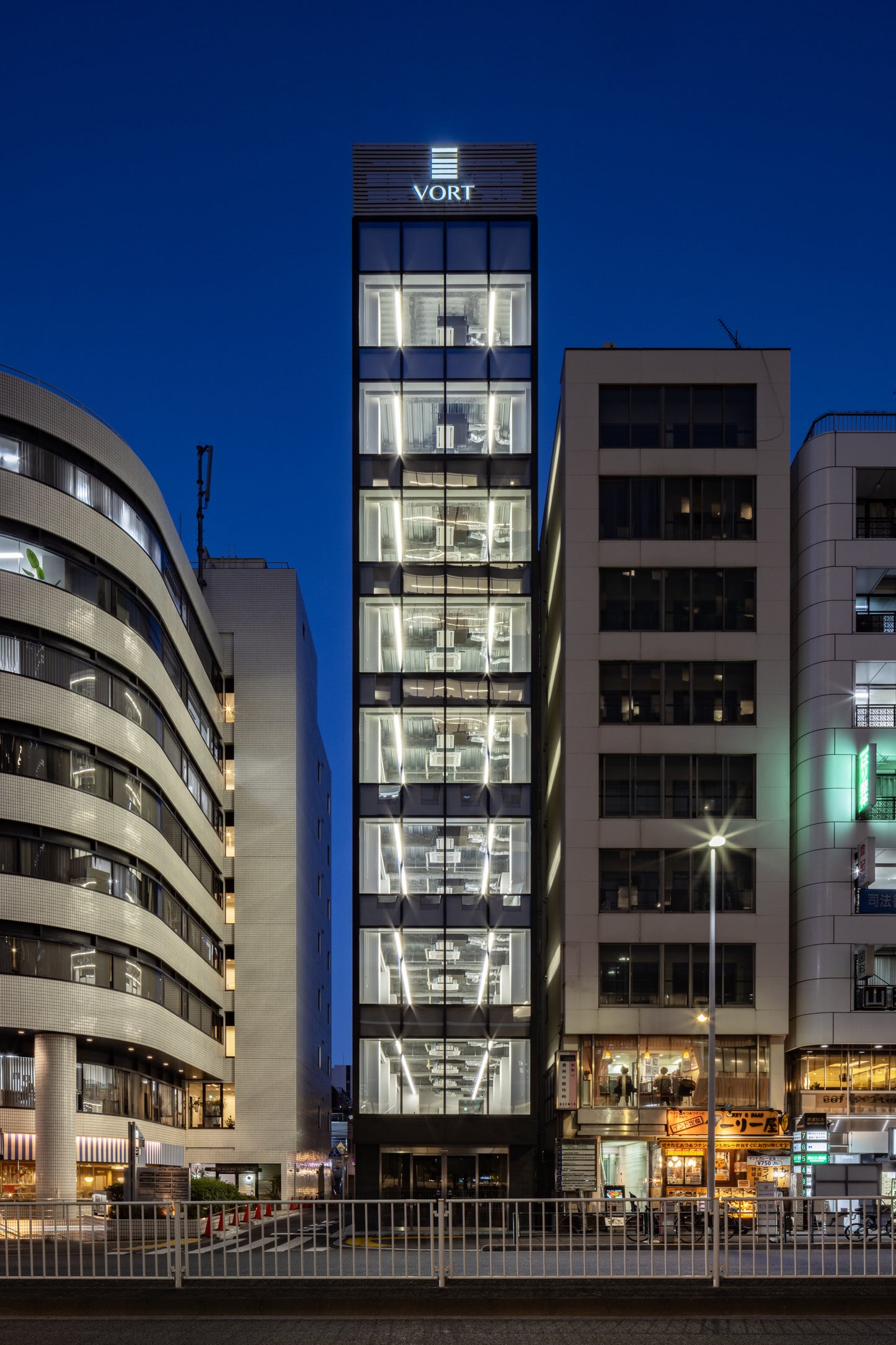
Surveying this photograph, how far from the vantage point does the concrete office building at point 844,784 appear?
5328 cm

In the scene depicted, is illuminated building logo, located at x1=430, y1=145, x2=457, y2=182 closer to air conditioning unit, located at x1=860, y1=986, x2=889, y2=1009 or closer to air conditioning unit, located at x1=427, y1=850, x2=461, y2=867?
air conditioning unit, located at x1=427, y1=850, x2=461, y2=867

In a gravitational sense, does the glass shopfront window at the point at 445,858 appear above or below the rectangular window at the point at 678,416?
below

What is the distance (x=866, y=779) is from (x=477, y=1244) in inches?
1425

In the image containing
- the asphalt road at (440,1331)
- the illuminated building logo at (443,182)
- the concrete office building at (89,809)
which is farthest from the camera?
the illuminated building logo at (443,182)

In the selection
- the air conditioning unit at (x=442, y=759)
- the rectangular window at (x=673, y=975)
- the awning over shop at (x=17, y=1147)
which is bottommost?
the awning over shop at (x=17, y=1147)

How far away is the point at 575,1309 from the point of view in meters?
20.0

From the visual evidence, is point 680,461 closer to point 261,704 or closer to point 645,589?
point 645,589

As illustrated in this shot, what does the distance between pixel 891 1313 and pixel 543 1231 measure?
4.83 meters

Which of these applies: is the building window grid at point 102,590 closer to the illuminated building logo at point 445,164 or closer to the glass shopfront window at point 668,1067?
the illuminated building logo at point 445,164

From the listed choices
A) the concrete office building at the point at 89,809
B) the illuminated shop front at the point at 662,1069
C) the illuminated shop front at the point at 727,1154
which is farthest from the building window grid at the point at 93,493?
the illuminated shop front at the point at 727,1154

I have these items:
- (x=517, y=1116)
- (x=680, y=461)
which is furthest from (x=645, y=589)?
(x=517, y=1116)

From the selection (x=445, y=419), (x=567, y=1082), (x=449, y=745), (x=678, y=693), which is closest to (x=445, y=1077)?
(x=567, y=1082)

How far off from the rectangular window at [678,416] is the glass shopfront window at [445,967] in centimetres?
2006

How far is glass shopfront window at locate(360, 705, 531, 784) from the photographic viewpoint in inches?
2419
